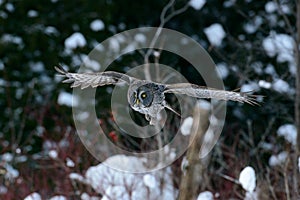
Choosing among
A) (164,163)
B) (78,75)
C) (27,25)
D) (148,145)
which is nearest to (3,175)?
(148,145)

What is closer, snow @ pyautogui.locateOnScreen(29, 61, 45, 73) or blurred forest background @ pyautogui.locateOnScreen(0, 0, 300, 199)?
blurred forest background @ pyautogui.locateOnScreen(0, 0, 300, 199)

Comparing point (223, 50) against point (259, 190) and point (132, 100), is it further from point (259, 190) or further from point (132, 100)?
point (132, 100)

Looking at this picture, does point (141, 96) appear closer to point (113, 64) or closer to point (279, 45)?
point (279, 45)

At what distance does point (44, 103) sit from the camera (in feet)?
33.7

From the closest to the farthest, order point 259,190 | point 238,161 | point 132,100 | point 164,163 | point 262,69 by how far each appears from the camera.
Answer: point 132,100 → point 259,190 → point 164,163 → point 238,161 → point 262,69

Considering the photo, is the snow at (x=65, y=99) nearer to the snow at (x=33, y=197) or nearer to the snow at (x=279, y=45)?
the snow at (x=279, y=45)

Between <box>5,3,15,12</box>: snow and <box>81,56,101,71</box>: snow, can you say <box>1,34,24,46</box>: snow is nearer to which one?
<box>5,3,15,12</box>: snow

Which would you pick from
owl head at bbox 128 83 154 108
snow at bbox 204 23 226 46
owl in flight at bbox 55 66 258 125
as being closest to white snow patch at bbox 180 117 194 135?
owl in flight at bbox 55 66 258 125

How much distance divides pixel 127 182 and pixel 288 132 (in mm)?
2597

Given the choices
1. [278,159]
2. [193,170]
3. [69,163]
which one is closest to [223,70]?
[278,159]

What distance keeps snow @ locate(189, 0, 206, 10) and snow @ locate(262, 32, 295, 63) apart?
5.18ft

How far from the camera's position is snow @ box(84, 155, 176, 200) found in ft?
21.6

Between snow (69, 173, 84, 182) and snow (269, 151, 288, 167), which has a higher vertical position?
snow (269, 151, 288, 167)

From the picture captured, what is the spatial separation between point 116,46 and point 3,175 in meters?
2.59
